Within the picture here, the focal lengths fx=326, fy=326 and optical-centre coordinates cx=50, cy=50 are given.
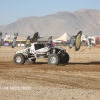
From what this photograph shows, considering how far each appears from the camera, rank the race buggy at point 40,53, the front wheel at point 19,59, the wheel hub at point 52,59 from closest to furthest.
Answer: the wheel hub at point 52,59, the race buggy at point 40,53, the front wheel at point 19,59

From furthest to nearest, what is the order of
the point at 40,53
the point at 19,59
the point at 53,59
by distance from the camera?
1. the point at 19,59
2. the point at 40,53
3. the point at 53,59

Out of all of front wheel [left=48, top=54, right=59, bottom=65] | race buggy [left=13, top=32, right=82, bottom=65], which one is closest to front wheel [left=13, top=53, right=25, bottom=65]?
race buggy [left=13, top=32, right=82, bottom=65]

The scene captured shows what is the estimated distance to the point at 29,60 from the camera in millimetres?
24641

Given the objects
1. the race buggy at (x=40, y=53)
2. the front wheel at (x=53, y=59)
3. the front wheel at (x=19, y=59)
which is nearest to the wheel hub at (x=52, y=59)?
the front wheel at (x=53, y=59)

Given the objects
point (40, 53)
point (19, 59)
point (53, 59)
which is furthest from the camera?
point (19, 59)

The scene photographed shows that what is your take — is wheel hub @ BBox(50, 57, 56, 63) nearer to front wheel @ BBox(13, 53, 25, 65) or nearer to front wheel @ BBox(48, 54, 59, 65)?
front wheel @ BBox(48, 54, 59, 65)

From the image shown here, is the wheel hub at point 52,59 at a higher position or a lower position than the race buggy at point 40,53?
lower

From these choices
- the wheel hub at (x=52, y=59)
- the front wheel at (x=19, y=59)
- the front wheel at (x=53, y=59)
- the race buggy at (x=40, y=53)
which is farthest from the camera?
the front wheel at (x=19, y=59)

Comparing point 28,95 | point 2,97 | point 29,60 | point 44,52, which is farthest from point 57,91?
point 29,60

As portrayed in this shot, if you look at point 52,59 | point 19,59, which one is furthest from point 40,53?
point 19,59

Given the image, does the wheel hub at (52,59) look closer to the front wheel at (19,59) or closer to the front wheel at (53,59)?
the front wheel at (53,59)

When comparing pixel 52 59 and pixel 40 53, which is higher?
pixel 40 53

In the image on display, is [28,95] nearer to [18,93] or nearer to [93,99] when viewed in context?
[18,93]

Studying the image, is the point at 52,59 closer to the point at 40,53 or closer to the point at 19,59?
the point at 40,53
